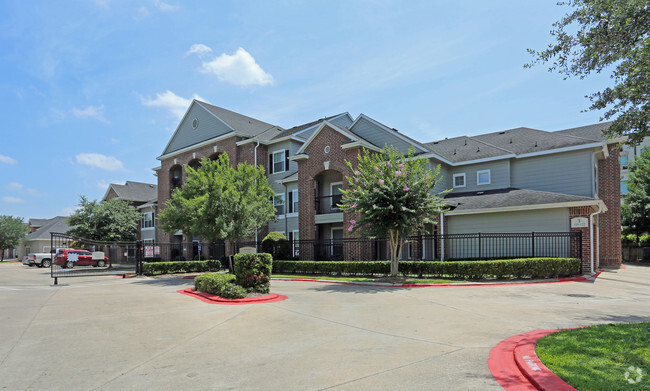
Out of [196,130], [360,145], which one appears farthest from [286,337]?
[196,130]

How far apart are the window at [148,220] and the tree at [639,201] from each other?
141 ft

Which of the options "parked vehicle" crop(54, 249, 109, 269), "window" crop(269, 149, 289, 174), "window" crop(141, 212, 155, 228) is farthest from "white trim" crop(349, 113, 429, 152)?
"window" crop(141, 212, 155, 228)

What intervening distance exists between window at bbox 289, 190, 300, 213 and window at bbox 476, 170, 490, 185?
12.6m

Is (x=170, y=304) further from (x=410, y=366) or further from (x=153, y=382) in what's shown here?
(x=410, y=366)

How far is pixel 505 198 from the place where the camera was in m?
22.1

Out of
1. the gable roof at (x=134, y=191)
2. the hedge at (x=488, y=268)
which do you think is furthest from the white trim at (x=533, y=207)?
the gable roof at (x=134, y=191)

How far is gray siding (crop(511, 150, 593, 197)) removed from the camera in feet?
72.6

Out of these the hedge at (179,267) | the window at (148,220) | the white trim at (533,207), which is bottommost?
the hedge at (179,267)

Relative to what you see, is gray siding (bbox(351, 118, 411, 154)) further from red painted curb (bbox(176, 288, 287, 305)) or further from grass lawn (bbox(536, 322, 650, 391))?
grass lawn (bbox(536, 322, 650, 391))

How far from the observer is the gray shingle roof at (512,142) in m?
23.6

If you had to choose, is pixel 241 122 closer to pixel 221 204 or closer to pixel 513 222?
pixel 221 204

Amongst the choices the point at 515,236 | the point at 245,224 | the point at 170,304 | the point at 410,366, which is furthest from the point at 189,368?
the point at 515,236

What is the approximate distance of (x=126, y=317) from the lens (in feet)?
32.2

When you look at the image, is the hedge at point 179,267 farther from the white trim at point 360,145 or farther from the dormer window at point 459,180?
the dormer window at point 459,180
